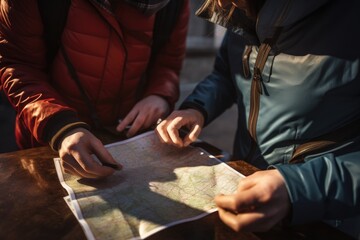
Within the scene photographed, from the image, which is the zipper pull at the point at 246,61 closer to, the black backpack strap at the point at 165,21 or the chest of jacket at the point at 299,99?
the chest of jacket at the point at 299,99

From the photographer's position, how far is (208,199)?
1.00m

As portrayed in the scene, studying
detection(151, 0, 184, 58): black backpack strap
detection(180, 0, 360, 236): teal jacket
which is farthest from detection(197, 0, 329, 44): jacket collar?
detection(151, 0, 184, 58): black backpack strap

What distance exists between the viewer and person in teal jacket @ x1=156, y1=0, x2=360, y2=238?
2.75 feet

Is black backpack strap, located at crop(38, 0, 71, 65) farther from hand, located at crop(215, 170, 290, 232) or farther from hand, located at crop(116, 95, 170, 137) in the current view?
hand, located at crop(215, 170, 290, 232)

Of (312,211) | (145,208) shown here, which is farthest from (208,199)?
(312,211)

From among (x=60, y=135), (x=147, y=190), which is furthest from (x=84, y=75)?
(x=147, y=190)

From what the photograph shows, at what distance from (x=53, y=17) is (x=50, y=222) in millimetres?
729

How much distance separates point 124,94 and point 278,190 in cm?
90

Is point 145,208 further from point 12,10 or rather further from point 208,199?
point 12,10

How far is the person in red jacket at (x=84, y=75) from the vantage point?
3.74 ft

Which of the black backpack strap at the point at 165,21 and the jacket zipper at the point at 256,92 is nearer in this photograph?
the jacket zipper at the point at 256,92

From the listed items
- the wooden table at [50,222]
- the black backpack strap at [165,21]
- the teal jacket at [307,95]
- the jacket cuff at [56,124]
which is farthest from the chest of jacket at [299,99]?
the jacket cuff at [56,124]

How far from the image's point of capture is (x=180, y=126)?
128 centimetres

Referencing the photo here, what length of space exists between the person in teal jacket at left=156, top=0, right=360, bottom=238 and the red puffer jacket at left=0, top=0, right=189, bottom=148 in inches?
11.3
